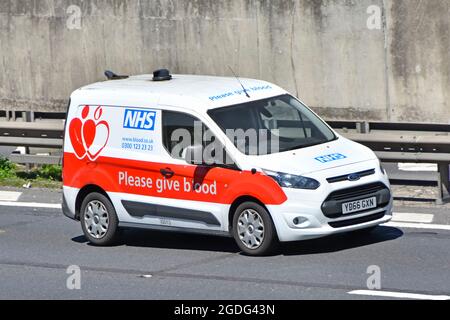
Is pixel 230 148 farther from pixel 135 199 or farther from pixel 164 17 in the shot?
pixel 164 17

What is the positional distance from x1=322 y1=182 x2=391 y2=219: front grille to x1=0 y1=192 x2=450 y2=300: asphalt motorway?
1.43ft

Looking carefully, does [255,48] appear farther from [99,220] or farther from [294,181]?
[294,181]

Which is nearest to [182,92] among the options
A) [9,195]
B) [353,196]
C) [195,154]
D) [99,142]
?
[195,154]

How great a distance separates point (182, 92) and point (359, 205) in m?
2.15

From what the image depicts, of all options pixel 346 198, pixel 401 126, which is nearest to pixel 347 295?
pixel 346 198

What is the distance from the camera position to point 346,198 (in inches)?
485

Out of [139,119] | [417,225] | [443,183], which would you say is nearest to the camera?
[139,119]

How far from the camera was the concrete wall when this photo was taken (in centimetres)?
1708

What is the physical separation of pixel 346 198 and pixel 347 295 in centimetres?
173

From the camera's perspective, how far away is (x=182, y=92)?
42.8 feet

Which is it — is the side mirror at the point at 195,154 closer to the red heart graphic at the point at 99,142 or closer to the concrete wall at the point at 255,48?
the red heart graphic at the point at 99,142

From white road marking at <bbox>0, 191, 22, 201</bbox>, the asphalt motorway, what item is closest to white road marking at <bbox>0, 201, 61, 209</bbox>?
white road marking at <bbox>0, 191, 22, 201</bbox>

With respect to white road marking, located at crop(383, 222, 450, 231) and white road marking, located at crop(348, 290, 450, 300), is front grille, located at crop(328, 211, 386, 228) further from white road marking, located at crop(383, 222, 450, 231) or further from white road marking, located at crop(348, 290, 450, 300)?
white road marking, located at crop(348, 290, 450, 300)
